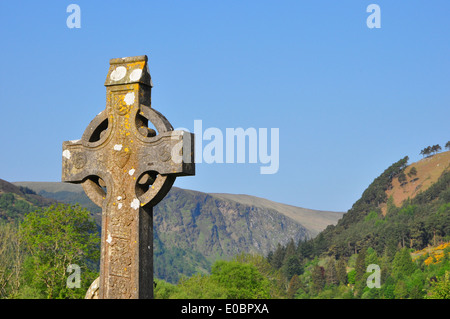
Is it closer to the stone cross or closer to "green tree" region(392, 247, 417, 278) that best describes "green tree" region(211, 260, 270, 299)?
"green tree" region(392, 247, 417, 278)

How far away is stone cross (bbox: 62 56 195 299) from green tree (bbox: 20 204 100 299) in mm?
53784

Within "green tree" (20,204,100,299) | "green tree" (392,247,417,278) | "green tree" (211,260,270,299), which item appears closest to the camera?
"green tree" (20,204,100,299)

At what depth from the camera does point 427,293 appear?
17175cm

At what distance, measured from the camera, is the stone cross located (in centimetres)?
1040

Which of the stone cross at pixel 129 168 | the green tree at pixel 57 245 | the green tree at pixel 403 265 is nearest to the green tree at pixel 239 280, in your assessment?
the green tree at pixel 57 245

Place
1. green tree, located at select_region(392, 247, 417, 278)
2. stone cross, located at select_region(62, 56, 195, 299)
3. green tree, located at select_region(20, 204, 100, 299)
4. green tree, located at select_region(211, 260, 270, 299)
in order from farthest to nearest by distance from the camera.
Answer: green tree, located at select_region(392, 247, 417, 278) < green tree, located at select_region(211, 260, 270, 299) < green tree, located at select_region(20, 204, 100, 299) < stone cross, located at select_region(62, 56, 195, 299)

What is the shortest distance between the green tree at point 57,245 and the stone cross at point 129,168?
53784 millimetres

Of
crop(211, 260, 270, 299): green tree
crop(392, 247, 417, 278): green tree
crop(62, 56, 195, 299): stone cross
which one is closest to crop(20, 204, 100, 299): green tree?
crop(211, 260, 270, 299): green tree
